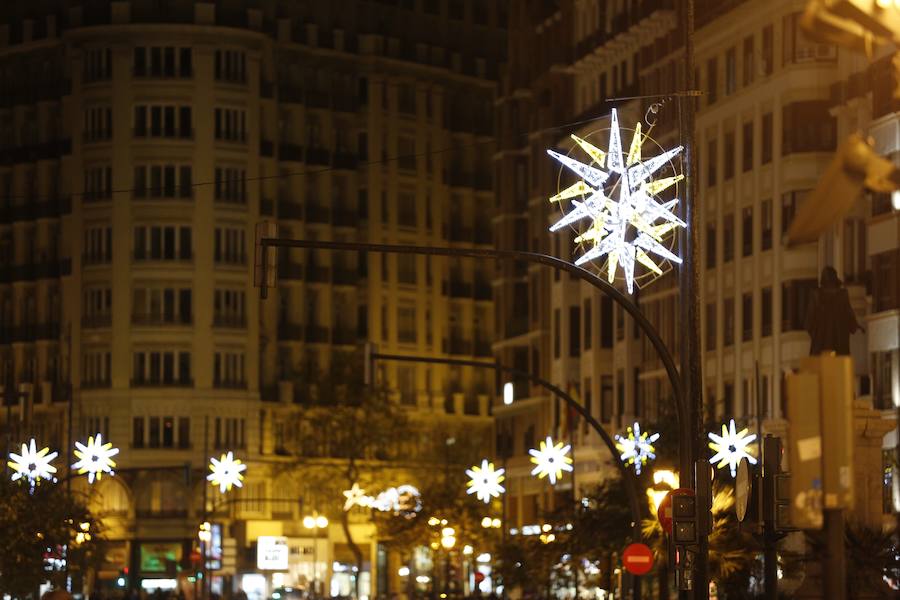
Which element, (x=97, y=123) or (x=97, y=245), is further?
(x=97, y=123)

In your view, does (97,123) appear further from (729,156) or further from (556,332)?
→ (729,156)

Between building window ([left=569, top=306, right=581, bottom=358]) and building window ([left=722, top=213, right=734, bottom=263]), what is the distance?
1648cm

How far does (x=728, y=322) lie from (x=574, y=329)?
1760 cm

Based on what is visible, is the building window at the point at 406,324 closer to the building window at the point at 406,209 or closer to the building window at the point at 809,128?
the building window at the point at 406,209

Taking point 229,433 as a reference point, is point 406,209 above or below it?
above

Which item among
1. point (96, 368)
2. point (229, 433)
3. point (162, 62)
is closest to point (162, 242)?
point (96, 368)

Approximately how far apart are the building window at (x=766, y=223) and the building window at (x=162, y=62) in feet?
159

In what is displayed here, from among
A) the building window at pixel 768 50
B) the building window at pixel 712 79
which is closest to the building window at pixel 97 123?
the building window at pixel 712 79

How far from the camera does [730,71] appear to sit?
248 ft

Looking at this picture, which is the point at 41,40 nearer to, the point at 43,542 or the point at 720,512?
the point at 43,542

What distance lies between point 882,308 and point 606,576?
15556 millimetres

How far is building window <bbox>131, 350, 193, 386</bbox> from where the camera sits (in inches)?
4441

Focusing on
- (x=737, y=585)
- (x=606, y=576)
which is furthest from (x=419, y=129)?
(x=737, y=585)

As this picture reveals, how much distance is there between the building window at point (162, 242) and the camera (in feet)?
371
